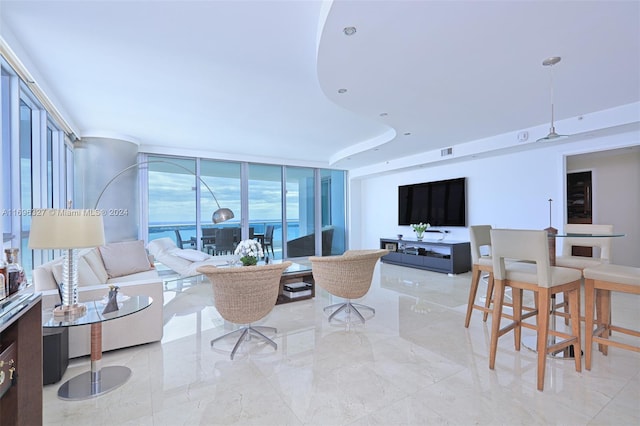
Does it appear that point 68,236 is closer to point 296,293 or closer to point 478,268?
point 296,293

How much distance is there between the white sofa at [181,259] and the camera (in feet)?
15.3

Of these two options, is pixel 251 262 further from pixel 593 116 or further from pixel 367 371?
pixel 593 116

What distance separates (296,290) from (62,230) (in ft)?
8.77

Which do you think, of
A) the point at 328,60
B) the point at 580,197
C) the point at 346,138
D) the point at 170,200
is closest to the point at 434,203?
the point at 346,138

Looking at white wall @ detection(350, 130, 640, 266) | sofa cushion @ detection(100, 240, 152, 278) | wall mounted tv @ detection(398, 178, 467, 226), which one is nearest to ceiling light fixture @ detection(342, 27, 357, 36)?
sofa cushion @ detection(100, 240, 152, 278)

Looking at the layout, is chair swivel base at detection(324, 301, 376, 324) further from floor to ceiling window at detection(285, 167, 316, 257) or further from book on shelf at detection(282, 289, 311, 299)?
floor to ceiling window at detection(285, 167, 316, 257)

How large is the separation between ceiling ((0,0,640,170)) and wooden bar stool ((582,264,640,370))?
172cm

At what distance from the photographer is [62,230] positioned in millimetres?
1918

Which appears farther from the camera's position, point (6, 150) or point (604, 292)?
point (6, 150)

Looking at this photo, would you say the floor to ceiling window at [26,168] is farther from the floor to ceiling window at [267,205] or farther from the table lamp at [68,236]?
the floor to ceiling window at [267,205]

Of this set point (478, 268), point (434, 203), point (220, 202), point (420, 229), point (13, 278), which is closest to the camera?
point (13, 278)

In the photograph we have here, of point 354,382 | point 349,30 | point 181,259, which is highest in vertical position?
point 349,30

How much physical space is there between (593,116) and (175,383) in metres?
5.41

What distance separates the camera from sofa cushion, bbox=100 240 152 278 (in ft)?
12.9
